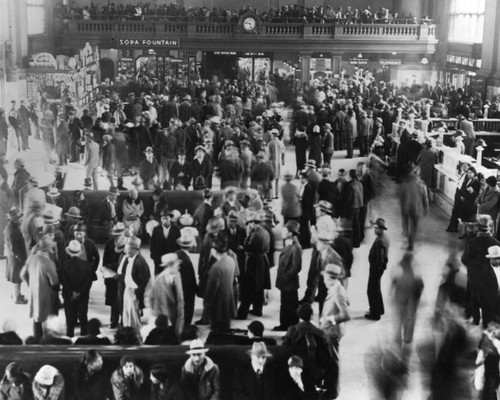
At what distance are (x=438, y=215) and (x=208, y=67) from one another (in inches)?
899

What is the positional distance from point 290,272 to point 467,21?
1126 inches

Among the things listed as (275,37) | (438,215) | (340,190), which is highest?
(275,37)

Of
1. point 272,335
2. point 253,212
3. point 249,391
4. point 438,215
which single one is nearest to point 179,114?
point 438,215

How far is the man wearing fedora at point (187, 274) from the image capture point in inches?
427

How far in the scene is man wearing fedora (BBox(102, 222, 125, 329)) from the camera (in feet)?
36.9

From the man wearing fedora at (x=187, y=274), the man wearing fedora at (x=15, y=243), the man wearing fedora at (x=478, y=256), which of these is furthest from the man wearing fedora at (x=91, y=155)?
the man wearing fedora at (x=478, y=256)

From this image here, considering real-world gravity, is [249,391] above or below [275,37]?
below

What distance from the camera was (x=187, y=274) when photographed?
11.0 meters

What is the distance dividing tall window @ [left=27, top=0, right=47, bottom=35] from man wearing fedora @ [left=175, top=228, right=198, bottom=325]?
27.3 m

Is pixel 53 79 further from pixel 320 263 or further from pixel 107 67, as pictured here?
pixel 320 263

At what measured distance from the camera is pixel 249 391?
8492 millimetres

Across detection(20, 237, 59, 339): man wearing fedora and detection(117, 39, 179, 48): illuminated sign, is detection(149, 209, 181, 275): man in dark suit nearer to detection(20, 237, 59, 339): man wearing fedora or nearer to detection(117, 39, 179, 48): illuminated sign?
detection(20, 237, 59, 339): man wearing fedora

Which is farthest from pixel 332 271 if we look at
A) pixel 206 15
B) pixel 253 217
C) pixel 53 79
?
pixel 206 15

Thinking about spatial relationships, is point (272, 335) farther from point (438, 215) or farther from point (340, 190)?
point (438, 215)
